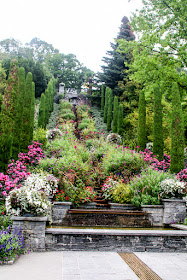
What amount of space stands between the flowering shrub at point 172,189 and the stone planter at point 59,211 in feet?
9.01

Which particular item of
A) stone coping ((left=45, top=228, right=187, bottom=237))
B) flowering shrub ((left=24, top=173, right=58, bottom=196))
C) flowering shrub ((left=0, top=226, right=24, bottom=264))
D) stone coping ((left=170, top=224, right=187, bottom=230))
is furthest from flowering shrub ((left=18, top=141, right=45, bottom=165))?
stone coping ((left=170, top=224, right=187, bottom=230))

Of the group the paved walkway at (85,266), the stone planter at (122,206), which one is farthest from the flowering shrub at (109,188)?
the paved walkway at (85,266)

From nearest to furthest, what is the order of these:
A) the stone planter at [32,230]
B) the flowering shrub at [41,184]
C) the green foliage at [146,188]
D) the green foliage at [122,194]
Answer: the stone planter at [32,230] → the flowering shrub at [41,184] → the green foliage at [146,188] → the green foliage at [122,194]

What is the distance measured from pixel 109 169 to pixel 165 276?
546 cm

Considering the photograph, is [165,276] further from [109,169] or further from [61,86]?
[61,86]

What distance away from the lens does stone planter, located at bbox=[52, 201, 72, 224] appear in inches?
243

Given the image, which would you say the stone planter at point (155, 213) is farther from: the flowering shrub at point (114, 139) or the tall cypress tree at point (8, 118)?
Answer: the flowering shrub at point (114, 139)

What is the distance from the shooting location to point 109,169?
8.90 m

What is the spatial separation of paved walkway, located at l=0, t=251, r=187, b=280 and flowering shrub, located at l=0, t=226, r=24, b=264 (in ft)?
0.46

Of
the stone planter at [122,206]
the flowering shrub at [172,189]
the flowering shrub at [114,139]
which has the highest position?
the flowering shrub at [114,139]

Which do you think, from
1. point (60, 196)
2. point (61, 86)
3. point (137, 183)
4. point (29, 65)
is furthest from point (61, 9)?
point (61, 86)

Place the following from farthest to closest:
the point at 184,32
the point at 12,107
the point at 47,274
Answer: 1. the point at 184,32
2. the point at 12,107
3. the point at 47,274

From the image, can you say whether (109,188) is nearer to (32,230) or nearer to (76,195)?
(76,195)

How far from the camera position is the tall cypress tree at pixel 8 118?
723cm
